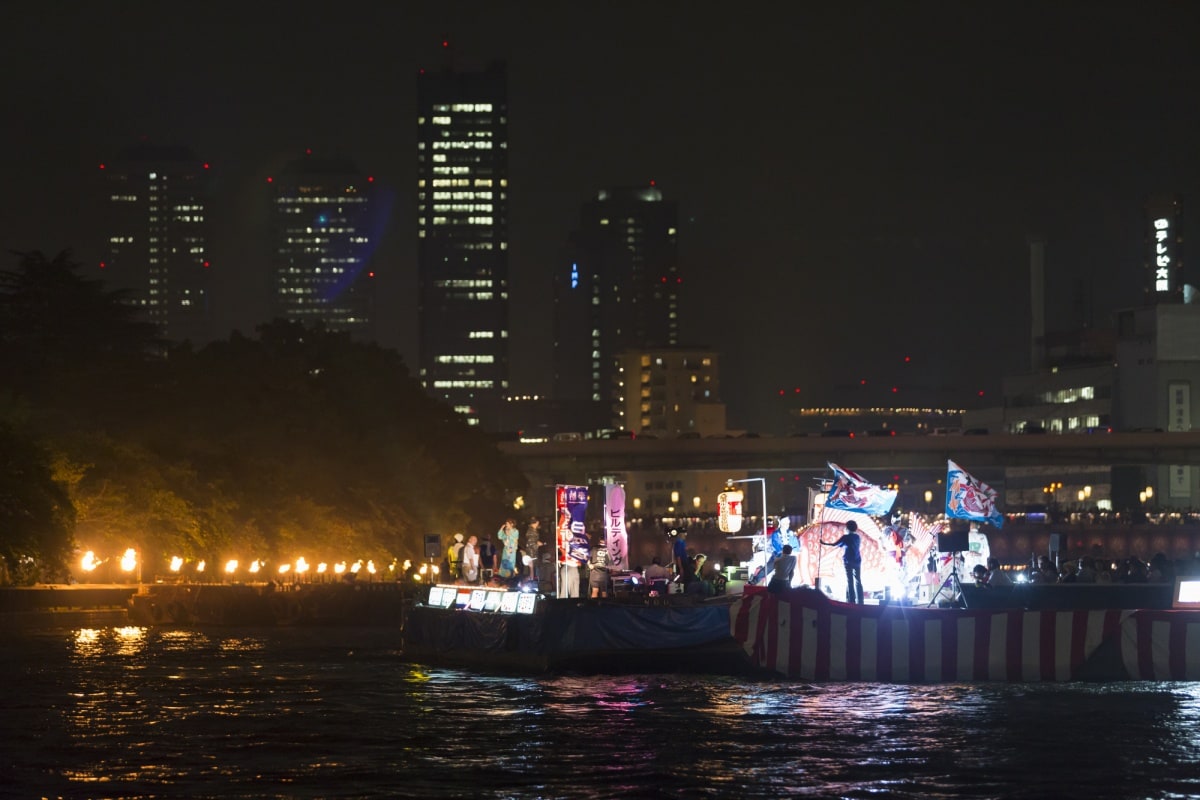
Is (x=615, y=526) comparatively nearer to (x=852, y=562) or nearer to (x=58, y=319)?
(x=852, y=562)

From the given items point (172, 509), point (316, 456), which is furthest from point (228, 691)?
point (316, 456)

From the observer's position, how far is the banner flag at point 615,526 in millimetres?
50188

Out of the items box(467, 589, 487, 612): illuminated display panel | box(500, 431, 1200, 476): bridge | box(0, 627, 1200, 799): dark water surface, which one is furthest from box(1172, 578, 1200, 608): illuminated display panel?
box(500, 431, 1200, 476): bridge

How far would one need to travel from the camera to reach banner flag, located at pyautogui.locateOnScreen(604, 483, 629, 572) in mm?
50188

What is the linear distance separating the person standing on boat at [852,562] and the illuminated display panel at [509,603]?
8679 mm

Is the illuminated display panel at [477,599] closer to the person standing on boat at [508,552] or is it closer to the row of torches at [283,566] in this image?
the person standing on boat at [508,552]

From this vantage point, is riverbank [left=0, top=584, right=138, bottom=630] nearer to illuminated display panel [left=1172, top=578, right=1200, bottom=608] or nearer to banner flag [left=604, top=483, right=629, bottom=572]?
banner flag [left=604, top=483, right=629, bottom=572]

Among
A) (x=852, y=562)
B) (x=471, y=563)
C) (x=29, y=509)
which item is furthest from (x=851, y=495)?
(x=29, y=509)

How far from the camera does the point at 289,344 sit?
115m

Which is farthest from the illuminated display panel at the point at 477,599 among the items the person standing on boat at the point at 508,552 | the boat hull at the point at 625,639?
the boat hull at the point at 625,639

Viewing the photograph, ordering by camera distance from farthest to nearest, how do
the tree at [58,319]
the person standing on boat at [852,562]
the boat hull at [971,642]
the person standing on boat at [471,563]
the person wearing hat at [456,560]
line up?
the tree at [58,319]
the person wearing hat at [456,560]
the person standing on boat at [471,563]
the person standing on boat at [852,562]
the boat hull at [971,642]

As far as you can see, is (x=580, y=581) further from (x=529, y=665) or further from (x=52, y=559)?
(x=52, y=559)

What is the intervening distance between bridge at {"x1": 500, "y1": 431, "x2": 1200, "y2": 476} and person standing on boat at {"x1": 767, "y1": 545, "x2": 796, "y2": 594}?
98551 millimetres

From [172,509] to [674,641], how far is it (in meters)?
38.2
